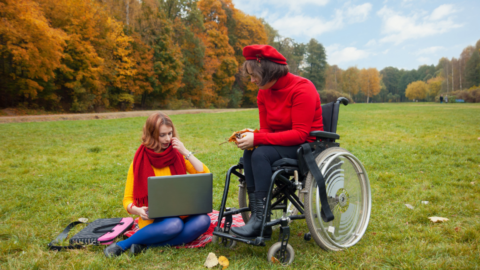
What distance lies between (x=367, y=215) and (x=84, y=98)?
23.9m

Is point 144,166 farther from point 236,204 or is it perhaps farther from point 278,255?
point 236,204

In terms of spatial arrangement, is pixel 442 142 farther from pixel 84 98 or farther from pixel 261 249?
pixel 84 98

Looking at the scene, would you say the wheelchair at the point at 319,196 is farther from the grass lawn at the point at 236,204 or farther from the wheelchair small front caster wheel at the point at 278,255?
the grass lawn at the point at 236,204

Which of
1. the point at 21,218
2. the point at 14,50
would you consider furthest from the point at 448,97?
the point at 21,218

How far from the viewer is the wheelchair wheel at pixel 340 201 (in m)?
2.40

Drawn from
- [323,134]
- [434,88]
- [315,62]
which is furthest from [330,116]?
[434,88]

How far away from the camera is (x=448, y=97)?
46.5 m

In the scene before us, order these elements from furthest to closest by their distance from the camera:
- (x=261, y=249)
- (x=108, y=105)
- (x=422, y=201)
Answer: (x=108, y=105) < (x=422, y=201) < (x=261, y=249)

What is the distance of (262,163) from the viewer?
2.39 meters

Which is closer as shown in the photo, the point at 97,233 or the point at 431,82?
the point at 97,233

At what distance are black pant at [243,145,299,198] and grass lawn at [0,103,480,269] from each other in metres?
0.56

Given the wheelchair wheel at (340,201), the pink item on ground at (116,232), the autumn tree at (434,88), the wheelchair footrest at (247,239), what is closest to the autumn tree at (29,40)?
the pink item on ground at (116,232)

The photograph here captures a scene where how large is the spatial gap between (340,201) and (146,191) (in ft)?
5.36

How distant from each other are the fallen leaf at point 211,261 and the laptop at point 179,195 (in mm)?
406
